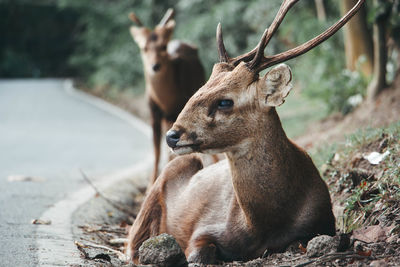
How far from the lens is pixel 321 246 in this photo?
11.2 ft

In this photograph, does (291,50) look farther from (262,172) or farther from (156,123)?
(156,123)

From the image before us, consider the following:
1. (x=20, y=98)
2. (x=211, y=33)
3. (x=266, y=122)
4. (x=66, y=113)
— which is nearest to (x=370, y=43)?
(x=266, y=122)

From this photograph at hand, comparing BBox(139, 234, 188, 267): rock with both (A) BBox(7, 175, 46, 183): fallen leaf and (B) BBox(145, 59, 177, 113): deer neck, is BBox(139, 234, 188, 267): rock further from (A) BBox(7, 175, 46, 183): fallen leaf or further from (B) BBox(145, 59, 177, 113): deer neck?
(B) BBox(145, 59, 177, 113): deer neck

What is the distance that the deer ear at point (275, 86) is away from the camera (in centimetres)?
360

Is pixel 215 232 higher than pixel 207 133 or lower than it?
lower

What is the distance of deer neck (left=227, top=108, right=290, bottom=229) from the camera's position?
12.2ft

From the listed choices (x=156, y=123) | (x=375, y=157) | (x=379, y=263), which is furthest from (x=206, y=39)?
(x=379, y=263)

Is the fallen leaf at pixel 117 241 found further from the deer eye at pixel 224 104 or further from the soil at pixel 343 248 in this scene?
the deer eye at pixel 224 104

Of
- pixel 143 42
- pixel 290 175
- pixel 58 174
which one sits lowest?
pixel 58 174

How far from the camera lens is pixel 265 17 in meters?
13.4

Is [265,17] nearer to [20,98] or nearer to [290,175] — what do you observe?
[20,98]

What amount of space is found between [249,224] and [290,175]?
0.43 meters

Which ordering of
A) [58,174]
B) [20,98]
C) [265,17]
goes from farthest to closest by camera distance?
[20,98], [265,17], [58,174]

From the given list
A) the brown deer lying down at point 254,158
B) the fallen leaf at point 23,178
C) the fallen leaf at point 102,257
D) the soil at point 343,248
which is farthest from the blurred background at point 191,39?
the fallen leaf at point 23,178
